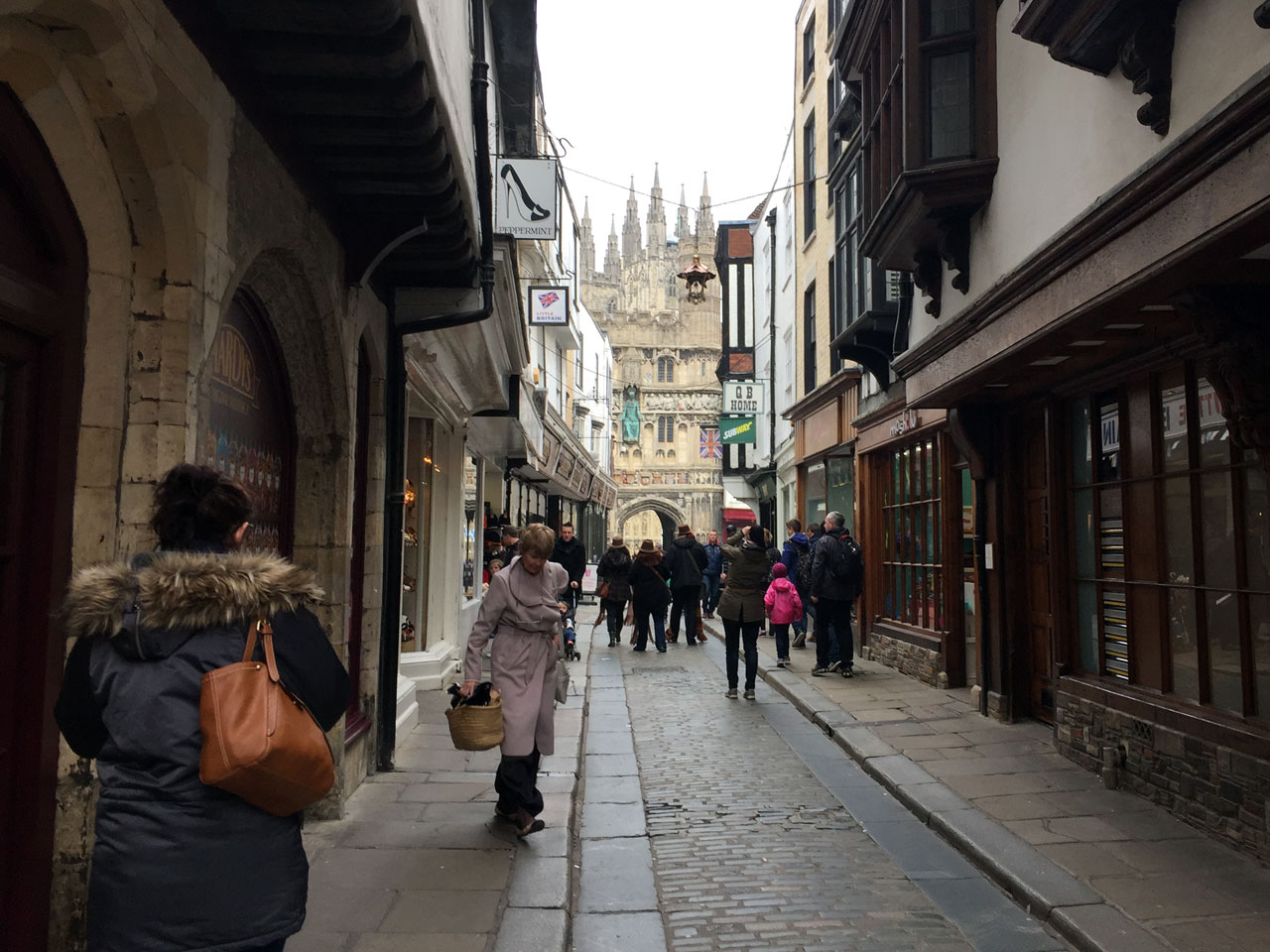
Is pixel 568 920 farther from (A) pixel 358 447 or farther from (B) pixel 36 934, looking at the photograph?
(A) pixel 358 447

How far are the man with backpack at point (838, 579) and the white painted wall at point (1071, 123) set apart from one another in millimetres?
3270

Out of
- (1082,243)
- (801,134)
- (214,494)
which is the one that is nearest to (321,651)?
(214,494)

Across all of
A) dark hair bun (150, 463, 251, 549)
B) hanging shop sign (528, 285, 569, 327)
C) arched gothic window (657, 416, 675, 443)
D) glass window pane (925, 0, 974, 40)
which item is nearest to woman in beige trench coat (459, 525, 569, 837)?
dark hair bun (150, 463, 251, 549)

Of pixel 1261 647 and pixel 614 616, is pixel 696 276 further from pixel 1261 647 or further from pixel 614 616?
pixel 1261 647

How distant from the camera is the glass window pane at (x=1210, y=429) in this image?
561cm

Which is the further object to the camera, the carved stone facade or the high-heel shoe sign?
the carved stone facade

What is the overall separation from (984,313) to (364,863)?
16.6ft

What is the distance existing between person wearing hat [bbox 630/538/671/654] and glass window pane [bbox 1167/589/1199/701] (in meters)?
9.36

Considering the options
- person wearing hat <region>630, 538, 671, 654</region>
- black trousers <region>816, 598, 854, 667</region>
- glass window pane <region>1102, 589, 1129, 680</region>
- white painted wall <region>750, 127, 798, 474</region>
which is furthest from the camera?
white painted wall <region>750, 127, 798, 474</region>

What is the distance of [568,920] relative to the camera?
4.39 meters

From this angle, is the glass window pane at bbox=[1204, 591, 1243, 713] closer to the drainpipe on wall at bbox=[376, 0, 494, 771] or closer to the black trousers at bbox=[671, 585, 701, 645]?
the drainpipe on wall at bbox=[376, 0, 494, 771]

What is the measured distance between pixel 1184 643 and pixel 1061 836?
4.85 ft

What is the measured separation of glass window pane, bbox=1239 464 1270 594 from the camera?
17.1 ft

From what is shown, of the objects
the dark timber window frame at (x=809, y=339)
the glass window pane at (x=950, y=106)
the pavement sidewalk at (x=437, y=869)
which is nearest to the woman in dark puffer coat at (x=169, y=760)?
the pavement sidewalk at (x=437, y=869)
